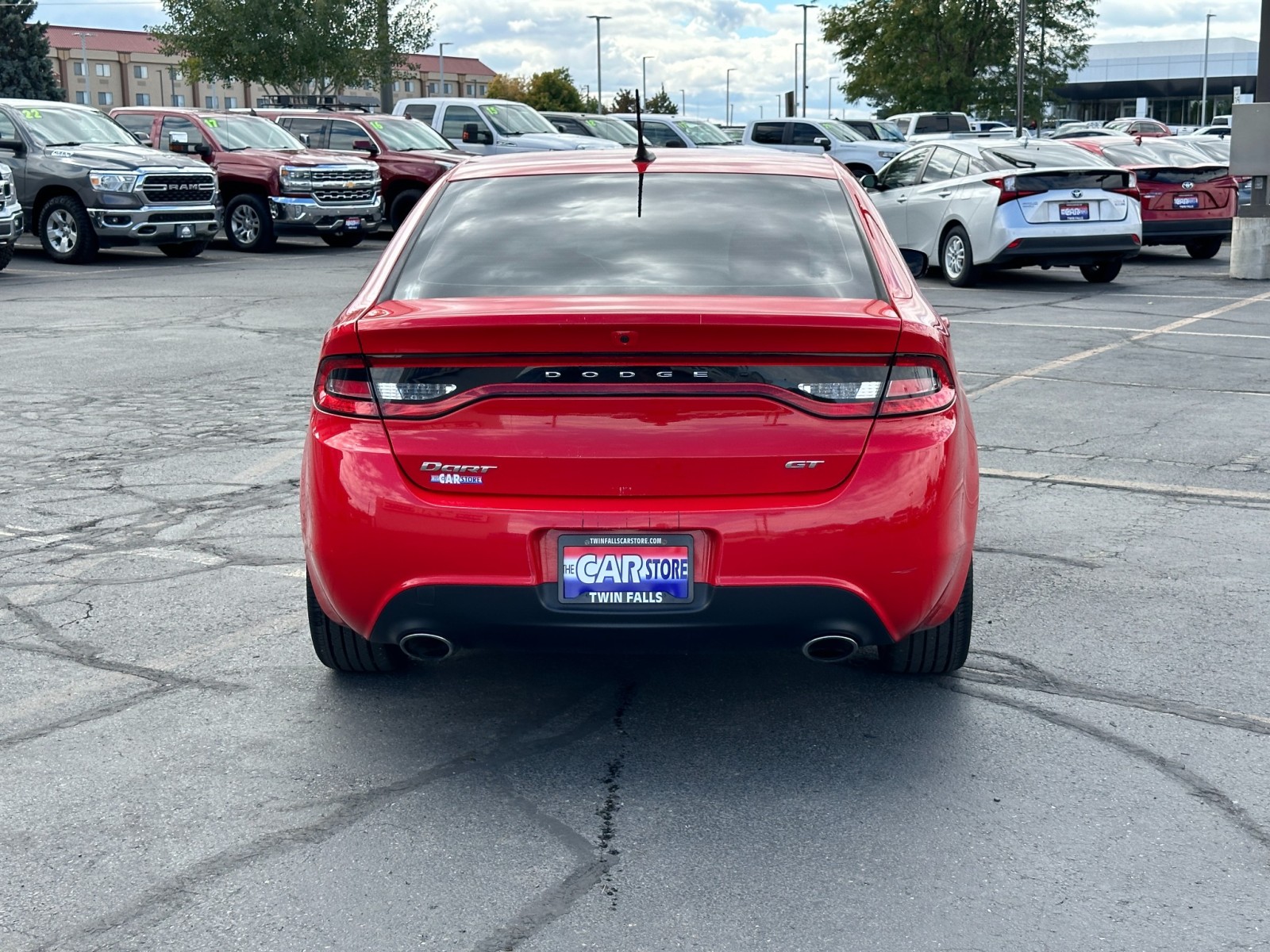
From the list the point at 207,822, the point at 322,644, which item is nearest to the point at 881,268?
the point at 322,644

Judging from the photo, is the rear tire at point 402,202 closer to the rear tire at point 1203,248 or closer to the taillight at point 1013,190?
the taillight at point 1013,190

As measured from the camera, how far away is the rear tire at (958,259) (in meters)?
16.9

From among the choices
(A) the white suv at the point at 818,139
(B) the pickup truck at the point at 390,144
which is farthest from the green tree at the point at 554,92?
(B) the pickup truck at the point at 390,144

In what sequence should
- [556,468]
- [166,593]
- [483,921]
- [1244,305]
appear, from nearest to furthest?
[483,921]
[556,468]
[166,593]
[1244,305]

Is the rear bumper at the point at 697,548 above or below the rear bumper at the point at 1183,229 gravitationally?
above

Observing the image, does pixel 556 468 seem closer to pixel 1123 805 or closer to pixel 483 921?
pixel 483 921

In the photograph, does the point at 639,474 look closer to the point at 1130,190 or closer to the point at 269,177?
the point at 1130,190

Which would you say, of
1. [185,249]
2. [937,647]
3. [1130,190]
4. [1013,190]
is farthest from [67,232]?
[937,647]

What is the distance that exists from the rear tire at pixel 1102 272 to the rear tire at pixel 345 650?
14.2 meters

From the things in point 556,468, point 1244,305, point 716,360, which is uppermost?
point 716,360

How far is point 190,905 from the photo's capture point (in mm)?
3256

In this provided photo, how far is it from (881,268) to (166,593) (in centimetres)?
285

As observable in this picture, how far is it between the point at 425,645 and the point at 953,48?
65.6 m

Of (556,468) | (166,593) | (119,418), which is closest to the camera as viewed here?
(556,468)
